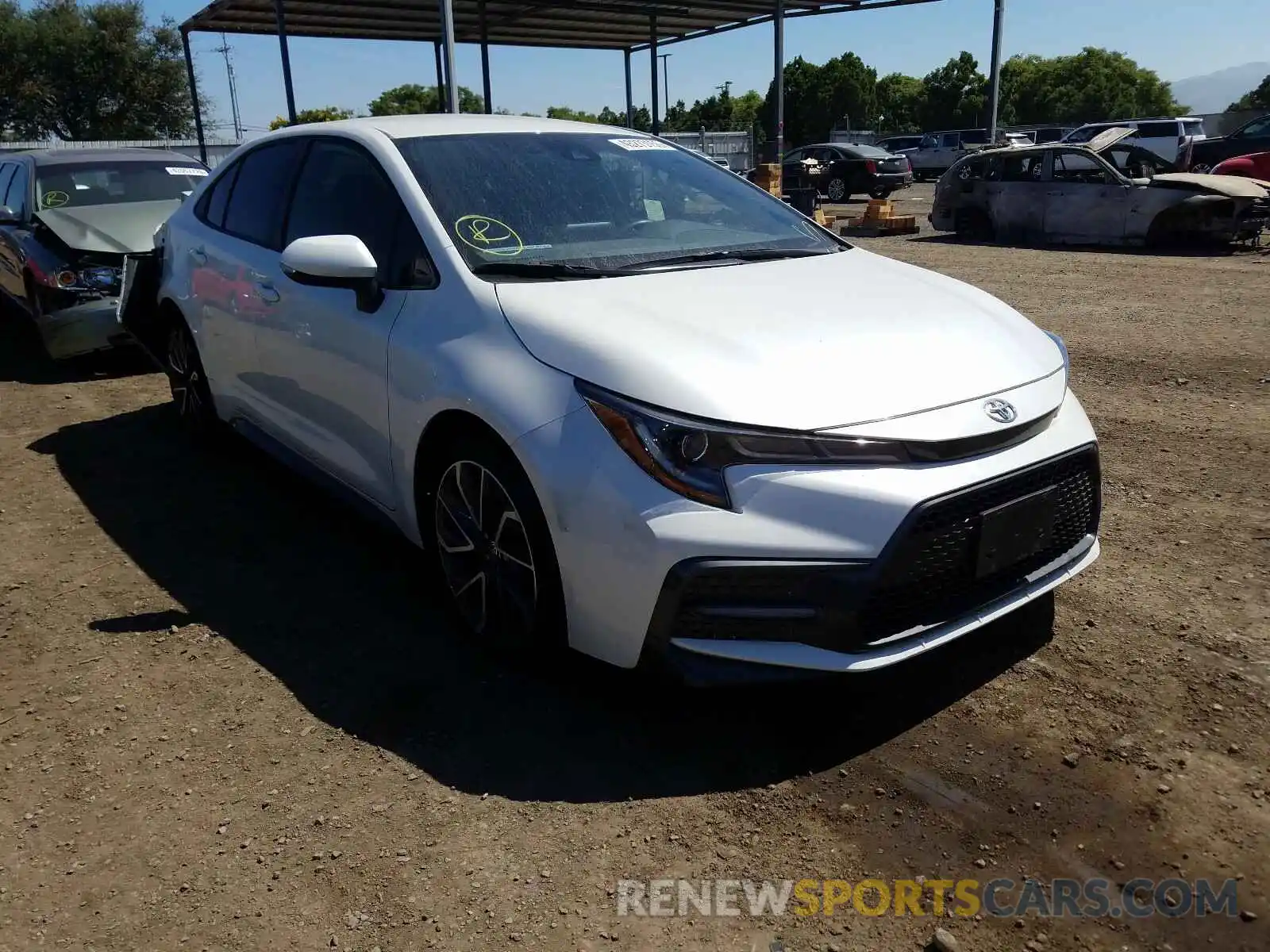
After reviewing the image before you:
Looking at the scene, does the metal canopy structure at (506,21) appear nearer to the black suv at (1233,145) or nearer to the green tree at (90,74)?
the black suv at (1233,145)

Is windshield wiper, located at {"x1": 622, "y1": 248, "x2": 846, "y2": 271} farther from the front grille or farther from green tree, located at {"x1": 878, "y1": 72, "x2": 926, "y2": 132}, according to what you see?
green tree, located at {"x1": 878, "y1": 72, "x2": 926, "y2": 132}

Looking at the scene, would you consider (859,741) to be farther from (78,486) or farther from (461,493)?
(78,486)

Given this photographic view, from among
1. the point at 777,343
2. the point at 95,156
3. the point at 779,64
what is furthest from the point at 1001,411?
the point at 779,64

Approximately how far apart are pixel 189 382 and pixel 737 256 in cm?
335

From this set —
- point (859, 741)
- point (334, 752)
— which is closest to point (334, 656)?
point (334, 752)

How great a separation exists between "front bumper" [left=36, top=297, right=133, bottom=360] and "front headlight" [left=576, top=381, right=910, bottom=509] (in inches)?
224

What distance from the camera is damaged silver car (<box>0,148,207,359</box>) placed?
6961 millimetres

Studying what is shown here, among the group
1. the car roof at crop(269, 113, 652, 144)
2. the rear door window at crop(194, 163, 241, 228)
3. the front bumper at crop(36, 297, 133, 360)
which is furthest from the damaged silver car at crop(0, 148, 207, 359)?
the car roof at crop(269, 113, 652, 144)

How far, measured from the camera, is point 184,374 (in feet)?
17.8

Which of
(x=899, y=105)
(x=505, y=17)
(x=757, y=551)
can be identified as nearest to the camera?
(x=757, y=551)

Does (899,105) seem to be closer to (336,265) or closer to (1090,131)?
(1090,131)

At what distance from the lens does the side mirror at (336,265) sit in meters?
3.20

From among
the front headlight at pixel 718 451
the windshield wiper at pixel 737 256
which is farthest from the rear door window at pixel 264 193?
the front headlight at pixel 718 451

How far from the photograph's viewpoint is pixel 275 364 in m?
4.10
